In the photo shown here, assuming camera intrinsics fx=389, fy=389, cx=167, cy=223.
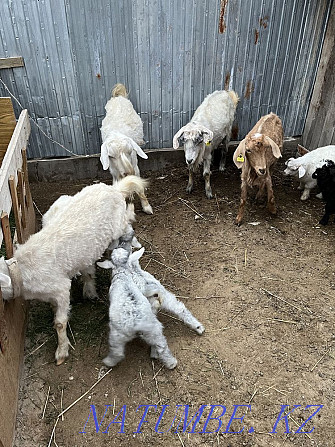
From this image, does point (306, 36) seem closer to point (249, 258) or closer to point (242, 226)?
point (242, 226)

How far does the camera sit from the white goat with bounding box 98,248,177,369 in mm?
Result: 3385

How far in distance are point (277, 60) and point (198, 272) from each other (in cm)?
423

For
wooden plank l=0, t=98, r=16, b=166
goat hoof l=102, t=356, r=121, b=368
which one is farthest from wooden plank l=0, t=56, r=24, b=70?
goat hoof l=102, t=356, r=121, b=368

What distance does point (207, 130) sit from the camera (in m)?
6.06

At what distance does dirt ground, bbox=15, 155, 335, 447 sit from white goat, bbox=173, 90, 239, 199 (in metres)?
1.14

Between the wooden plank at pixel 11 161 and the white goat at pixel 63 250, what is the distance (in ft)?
1.47

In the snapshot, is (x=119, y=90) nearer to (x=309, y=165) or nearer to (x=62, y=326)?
(x=309, y=165)

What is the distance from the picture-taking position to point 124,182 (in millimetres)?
4758

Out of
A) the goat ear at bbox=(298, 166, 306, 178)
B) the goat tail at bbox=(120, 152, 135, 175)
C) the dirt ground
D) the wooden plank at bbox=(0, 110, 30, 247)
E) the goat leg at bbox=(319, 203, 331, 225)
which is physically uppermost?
the wooden plank at bbox=(0, 110, 30, 247)

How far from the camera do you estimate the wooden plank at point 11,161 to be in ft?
11.9

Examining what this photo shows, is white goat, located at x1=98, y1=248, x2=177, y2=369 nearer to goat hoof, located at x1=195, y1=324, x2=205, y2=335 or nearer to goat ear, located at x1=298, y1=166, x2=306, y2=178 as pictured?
goat hoof, located at x1=195, y1=324, x2=205, y2=335

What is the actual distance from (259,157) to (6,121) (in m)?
3.50

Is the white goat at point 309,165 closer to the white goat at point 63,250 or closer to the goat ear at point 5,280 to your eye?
the white goat at point 63,250

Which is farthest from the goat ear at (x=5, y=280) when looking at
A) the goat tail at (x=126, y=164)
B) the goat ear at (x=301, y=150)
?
the goat ear at (x=301, y=150)
